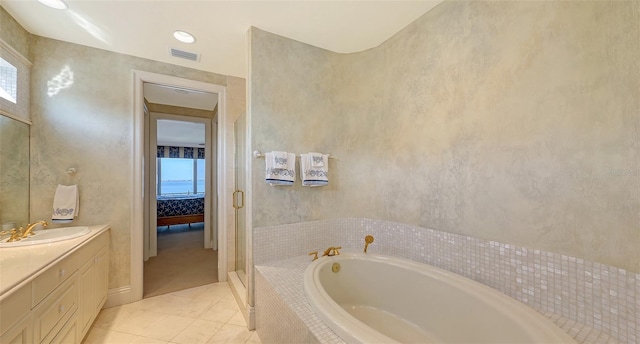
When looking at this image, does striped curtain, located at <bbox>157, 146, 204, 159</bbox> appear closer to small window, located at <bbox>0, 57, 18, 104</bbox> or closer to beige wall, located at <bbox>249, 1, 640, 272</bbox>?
small window, located at <bbox>0, 57, 18, 104</bbox>

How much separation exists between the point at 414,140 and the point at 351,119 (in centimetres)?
67

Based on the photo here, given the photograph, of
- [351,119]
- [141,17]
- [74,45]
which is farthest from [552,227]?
[74,45]

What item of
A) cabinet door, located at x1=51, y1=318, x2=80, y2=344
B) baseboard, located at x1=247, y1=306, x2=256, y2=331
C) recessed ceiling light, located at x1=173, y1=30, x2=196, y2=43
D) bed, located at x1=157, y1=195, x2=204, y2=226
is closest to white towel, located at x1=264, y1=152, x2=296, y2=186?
baseboard, located at x1=247, y1=306, x2=256, y2=331

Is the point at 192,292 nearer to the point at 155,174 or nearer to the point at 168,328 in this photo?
the point at 168,328

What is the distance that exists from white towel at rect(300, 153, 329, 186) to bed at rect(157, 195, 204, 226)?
409cm

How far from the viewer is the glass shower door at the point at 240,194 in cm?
223

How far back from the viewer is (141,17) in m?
1.66

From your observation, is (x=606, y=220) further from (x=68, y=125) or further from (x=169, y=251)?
(x=169, y=251)

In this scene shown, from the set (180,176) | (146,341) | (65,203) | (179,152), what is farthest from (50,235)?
(180,176)

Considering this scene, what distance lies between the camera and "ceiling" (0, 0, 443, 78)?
1553 mm

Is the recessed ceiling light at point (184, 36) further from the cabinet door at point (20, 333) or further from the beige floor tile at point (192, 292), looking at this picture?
the beige floor tile at point (192, 292)

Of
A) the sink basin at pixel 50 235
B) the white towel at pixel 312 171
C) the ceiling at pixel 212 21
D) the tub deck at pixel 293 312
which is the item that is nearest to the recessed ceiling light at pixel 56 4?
the ceiling at pixel 212 21

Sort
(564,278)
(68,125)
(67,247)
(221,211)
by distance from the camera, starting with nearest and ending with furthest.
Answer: (564,278) → (67,247) → (68,125) → (221,211)

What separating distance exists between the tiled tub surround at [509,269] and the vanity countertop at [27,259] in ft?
3.64
